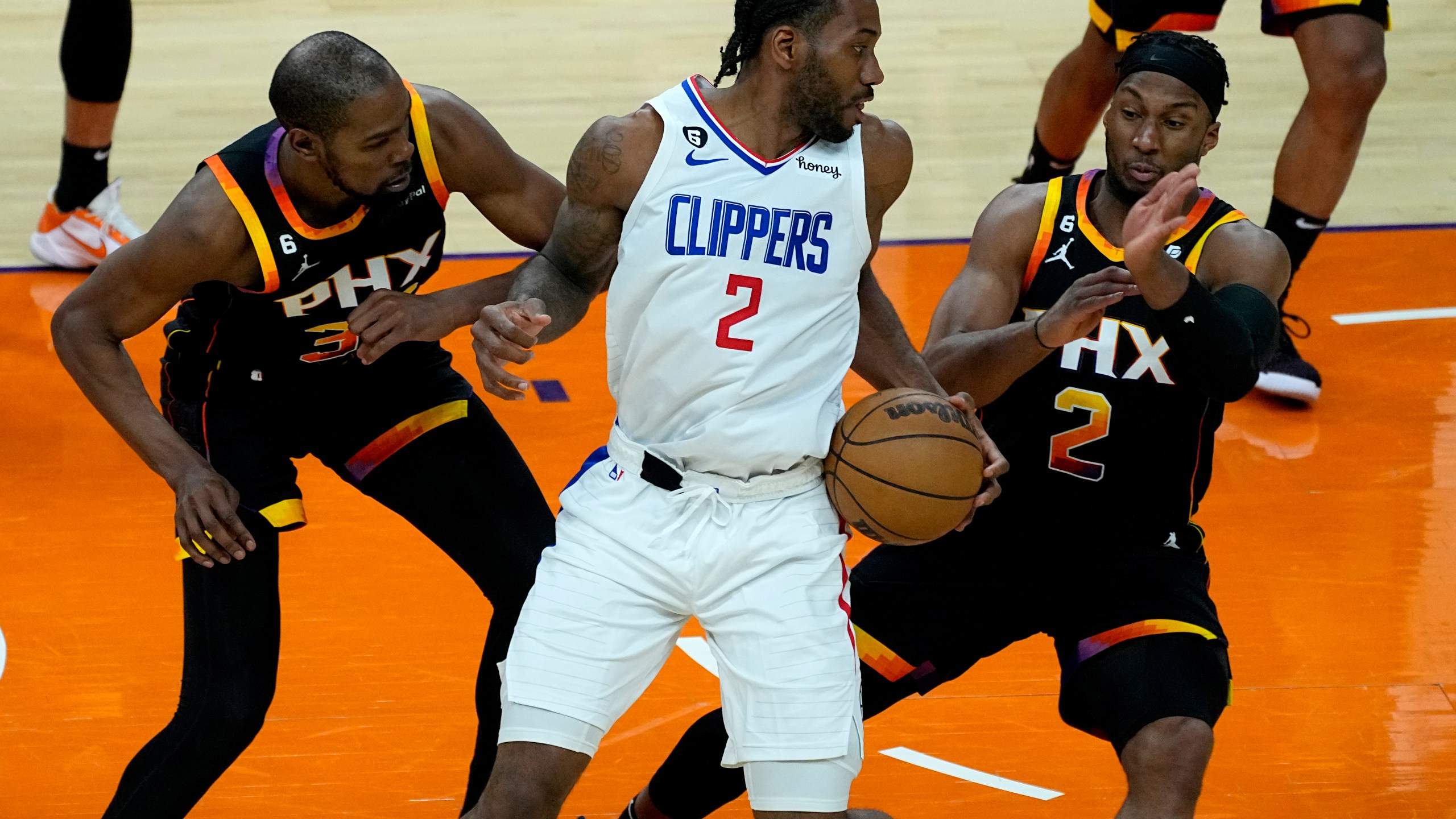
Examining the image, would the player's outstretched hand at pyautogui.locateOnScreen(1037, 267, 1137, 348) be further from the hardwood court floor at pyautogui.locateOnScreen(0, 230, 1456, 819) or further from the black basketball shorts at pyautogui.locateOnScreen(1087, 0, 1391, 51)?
the black basketball shorts at pyautogui.locateOnScreen(1087, 0, 1391, 51)

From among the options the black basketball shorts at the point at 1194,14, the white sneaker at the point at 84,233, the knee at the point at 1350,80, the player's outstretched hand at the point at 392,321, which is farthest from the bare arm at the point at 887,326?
A: the white sneaker at the point at 84,233

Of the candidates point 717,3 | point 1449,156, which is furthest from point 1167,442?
point 717,3

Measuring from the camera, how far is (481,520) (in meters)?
3.79

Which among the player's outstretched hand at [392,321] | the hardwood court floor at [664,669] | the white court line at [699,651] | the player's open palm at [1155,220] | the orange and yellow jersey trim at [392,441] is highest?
the player's open palm at [1155,220]

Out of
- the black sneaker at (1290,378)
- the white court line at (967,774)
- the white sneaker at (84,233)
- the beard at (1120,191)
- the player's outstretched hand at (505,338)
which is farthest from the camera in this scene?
the white sneaker at (84,233)

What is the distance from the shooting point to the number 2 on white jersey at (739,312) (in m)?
3.28

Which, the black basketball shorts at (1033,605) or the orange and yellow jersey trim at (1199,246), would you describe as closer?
the black basketball shorts at (1033,605)

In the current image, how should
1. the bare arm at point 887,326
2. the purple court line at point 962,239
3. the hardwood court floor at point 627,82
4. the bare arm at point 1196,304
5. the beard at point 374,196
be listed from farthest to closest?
the hardwood court floor at point 627,82
the purple court line at point 962,239
the beard at point 374,196
the bare arm at point 887,326
the bare arm at point 1196,304

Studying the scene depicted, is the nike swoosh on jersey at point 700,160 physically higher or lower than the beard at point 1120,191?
higher

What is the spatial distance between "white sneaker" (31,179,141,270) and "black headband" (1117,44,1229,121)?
453 cm

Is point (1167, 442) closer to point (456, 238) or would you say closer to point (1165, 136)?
point (1165, 136)

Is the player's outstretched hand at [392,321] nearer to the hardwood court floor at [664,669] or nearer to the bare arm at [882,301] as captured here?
the hardwood court floor at [664,669]

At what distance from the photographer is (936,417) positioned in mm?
3352

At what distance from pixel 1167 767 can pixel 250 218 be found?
212 cm
